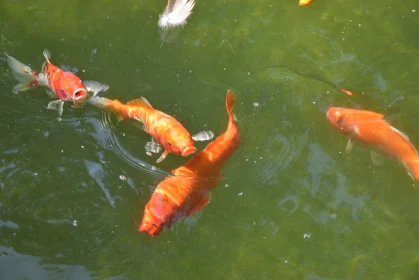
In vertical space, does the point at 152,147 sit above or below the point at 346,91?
below

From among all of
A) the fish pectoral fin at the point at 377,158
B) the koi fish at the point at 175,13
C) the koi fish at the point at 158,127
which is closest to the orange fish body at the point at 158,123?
the koi fish at the point at 158,127

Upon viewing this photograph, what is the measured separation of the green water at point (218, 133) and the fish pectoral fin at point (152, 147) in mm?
121

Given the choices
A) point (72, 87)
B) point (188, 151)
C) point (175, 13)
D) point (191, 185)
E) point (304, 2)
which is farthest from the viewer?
point (304, 2)

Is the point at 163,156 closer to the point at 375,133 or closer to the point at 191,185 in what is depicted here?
the point at 191,185

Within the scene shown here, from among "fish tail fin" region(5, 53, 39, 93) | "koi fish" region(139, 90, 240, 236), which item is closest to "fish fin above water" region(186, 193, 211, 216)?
"koi fish" region(139, 90, 240, 236)

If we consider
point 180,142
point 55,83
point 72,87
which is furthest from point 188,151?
point 55,83

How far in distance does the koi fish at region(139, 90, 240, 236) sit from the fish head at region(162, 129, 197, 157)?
204 mm

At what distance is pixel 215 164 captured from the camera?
172 inches

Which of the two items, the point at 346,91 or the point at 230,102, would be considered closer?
the point at 230,102

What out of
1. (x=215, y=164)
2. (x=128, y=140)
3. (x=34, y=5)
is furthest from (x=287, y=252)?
(x=34, y=5)

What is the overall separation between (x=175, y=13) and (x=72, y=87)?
1482mm

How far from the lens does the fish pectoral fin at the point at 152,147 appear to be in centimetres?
448

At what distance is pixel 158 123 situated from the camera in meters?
4.30

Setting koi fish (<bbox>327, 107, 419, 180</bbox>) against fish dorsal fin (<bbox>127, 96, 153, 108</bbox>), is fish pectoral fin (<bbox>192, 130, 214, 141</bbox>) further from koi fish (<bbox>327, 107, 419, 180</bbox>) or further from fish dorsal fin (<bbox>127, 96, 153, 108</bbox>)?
koi fish (<bbox>327, 107, 419, 180</bbox>)
